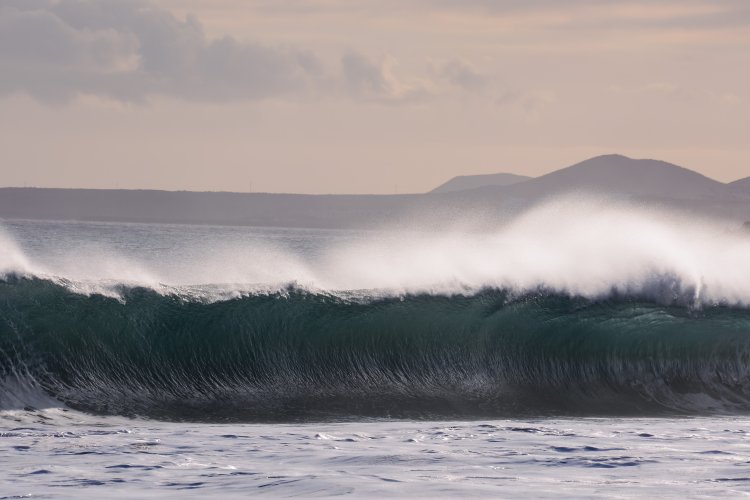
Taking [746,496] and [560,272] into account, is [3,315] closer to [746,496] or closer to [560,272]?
[560,272]

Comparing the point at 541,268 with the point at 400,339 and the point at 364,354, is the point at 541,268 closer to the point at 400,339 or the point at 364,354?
the point at 400,339

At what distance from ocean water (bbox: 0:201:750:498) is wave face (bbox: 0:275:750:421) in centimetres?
4

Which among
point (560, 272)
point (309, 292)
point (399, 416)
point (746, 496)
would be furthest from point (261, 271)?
point (746, 496)

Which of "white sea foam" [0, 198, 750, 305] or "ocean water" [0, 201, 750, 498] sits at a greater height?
"white sea foam" [0, 198, 750, 305]

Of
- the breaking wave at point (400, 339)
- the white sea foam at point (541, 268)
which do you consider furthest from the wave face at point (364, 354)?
the white sea foam at point (541, 268)

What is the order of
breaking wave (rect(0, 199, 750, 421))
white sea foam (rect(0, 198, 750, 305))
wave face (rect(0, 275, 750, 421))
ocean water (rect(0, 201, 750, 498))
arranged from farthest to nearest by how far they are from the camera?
white sea foam (rect(0, 198, 750, 305)) < breaking wave (rect(0, 199, 750, 421)) < wave face (rect(0, 275, 750, 421)) < ocean water (rect(0, 201, 750, 498))

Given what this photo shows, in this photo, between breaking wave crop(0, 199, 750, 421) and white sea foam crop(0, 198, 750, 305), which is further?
white sea foam crop(0, 198, 750, 305)

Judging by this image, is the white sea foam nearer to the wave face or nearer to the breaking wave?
the breaking wave

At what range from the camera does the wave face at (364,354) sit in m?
14.1

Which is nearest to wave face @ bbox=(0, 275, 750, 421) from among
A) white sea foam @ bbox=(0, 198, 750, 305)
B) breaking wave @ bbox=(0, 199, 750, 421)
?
breaking wave @ bbox=(0, 199, 750, 421)

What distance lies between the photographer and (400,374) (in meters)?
15.6

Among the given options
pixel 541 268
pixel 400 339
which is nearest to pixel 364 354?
pixel 400 339

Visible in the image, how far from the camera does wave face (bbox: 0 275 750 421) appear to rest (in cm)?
1414

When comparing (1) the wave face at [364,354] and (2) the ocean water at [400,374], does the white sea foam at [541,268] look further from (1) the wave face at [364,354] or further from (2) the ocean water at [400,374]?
(1) the wave face at [364,354]
